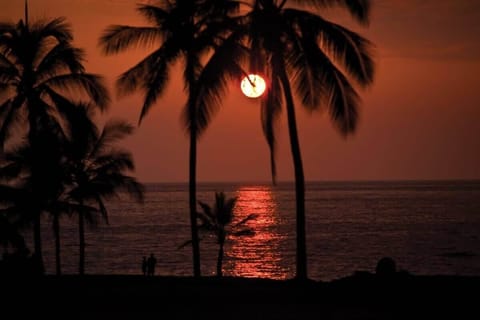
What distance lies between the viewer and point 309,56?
14797mm

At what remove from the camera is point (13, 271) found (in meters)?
15.2

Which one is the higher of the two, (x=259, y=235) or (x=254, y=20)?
(x=254, y=20)

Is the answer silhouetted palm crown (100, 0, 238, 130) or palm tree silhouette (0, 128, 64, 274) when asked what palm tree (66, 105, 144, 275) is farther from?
silhouetted palm crown (100, 0, 238, 130)

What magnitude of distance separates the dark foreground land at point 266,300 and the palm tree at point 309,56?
2.62 meters

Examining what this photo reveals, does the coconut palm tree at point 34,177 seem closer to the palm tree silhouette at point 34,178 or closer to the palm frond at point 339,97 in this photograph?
the palm tree silhouette at point 34,178

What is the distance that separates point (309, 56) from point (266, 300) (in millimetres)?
6200

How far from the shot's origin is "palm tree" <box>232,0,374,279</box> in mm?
14383

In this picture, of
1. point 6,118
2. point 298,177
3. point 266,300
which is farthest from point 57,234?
point 266,300

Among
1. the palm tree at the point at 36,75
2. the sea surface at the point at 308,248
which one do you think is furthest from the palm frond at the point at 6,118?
the sea surface at the point at 308,248

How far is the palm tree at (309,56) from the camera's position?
14383mm

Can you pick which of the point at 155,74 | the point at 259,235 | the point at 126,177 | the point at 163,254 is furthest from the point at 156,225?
the point at 155,74

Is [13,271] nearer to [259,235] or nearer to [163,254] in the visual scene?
[163,254]

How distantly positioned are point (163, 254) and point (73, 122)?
5090 centimetres

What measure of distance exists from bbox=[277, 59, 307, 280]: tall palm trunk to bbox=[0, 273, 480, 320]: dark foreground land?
0.69 metres
